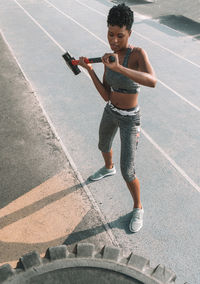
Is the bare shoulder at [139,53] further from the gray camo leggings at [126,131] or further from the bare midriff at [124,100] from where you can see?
the gray camo leggings at [126,131]

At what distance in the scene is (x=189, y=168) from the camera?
5102 mm

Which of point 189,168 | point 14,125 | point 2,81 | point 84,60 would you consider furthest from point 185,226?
point 2,81

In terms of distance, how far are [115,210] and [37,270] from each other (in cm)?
220

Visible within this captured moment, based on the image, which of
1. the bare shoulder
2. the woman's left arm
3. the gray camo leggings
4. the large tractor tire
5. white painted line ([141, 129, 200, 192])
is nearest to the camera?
the large tractor tire

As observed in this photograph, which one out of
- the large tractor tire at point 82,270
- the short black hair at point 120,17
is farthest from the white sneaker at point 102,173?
the short black hair at point 120,17

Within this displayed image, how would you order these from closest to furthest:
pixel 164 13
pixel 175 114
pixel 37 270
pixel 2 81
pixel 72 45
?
1. pixel 37 270
2. pixel 175 114
3. pixel 2 81
4. pixel 72 45
5. pixel 164 13

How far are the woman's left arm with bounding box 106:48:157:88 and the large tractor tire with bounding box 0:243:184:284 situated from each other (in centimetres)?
164

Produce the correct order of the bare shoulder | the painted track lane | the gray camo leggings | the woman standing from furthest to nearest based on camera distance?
the painted track lane
the gray camo leggings
the bare shoulder
the woman standing

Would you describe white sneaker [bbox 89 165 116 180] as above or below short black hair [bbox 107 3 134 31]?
below

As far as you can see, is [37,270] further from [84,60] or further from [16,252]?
[84,60]

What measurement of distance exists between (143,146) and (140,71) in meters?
2.85

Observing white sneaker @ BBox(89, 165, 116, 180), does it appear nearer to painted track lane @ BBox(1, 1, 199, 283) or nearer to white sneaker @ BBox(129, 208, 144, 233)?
painted track lane @ BBox(1, 1, 199, 283)

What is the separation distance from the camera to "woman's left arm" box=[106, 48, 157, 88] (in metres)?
2.64

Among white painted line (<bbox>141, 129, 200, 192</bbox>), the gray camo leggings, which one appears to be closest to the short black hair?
the gray camo leggings
